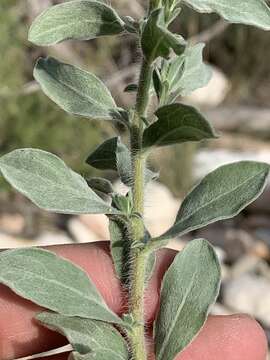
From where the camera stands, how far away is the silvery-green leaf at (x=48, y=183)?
1.11 metres

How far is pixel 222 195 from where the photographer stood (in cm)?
117

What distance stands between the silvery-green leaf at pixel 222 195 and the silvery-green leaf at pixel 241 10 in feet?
0.69

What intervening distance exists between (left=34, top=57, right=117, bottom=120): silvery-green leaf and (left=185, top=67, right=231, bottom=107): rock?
6.68 m

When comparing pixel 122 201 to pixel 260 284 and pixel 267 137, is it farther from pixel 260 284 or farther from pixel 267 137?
pixel 267 137

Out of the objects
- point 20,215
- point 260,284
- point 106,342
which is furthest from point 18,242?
point 106,342

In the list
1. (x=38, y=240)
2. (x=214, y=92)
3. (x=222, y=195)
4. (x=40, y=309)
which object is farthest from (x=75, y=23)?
(x=214, y=92)

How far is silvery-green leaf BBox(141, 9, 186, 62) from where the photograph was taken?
98 cm

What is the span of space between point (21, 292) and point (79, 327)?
0.37 ft

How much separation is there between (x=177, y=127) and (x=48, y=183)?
→ 229mm

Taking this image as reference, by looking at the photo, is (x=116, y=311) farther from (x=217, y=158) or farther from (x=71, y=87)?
(x=217, y=158)

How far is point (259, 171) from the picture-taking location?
44.8 inches

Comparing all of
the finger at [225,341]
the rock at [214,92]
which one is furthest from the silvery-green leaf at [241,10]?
the rock at [214,92]

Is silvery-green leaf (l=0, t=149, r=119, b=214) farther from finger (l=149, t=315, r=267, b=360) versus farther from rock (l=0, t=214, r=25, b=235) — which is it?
rock (l=0, t=214, r=25, b=235)

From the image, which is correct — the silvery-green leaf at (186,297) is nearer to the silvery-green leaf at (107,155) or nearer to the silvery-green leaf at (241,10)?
the silvery-green leaf at (107,155)
